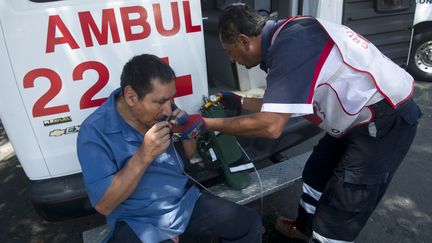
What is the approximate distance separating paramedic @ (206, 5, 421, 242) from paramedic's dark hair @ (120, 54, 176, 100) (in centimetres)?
41

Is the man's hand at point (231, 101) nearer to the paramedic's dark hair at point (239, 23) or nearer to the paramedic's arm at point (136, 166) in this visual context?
the paramedic's dark hair at point (239, 23)

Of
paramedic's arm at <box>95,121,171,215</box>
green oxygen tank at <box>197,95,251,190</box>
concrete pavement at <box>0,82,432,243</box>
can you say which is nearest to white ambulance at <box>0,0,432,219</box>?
green oxygen tank at <box>197,95,251,190</box>

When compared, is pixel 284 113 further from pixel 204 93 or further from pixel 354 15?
pixel 354 15

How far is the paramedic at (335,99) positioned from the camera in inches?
65.6

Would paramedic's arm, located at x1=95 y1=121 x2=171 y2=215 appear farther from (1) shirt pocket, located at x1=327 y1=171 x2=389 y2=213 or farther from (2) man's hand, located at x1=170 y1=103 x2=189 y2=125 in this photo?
(1) shirt pocket, located at x1=327 y1=171 x2=389 y2=213

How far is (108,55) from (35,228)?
187 cm

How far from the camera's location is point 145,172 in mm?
1783

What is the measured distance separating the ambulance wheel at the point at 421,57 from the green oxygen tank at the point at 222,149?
4.07m

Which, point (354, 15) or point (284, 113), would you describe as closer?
point (284, 113)

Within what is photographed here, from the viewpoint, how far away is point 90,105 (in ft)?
6.68

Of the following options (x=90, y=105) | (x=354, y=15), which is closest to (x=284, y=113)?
(x=90, y=105)

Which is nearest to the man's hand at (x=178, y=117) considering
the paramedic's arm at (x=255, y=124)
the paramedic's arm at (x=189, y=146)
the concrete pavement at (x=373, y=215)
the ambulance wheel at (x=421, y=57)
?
the paramedic's arm at (x=255, y=124)

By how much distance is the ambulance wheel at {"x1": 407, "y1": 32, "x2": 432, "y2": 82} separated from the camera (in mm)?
5125

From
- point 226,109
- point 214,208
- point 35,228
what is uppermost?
point 226,109
